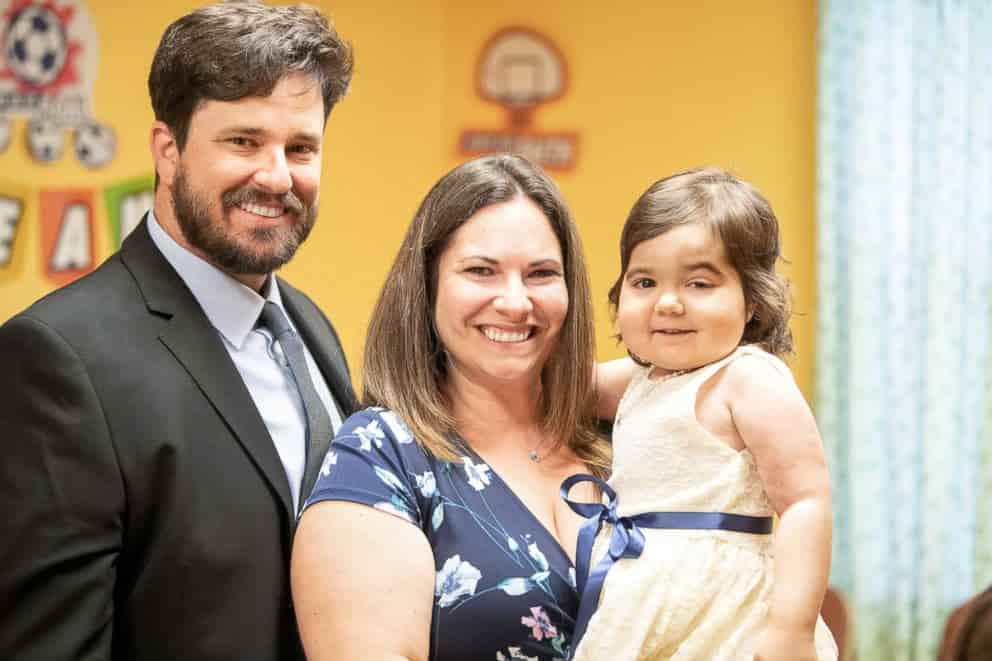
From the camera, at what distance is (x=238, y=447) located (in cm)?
189

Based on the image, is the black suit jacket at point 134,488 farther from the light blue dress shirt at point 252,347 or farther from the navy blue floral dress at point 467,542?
the navy blue floral dress at point 467,542

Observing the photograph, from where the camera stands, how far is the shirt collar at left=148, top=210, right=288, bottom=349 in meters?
2.01

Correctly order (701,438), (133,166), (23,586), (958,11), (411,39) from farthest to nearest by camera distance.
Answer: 1. (411,39)
2. (958,11)
3. (133,166)
4. (701,438)
5. (23,586)

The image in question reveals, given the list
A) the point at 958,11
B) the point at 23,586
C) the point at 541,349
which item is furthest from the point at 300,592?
the point at 958,11

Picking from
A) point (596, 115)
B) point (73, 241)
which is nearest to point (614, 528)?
point (73, 241)

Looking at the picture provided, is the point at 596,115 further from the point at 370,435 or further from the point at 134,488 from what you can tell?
the point at 134,488

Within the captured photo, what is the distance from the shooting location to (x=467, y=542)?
185cm

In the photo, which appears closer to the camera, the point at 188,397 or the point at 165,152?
the point at 188,397

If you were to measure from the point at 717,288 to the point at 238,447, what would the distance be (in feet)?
2.49

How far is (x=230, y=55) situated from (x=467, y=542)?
84cm

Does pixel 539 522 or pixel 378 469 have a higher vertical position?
pixel 378 469

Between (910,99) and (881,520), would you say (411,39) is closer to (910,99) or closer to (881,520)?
(910,99)

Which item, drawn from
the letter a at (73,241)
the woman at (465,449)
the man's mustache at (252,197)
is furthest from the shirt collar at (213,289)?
the letter a at (73,241)

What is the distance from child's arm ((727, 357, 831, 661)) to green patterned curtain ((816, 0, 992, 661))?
2.76 metres
